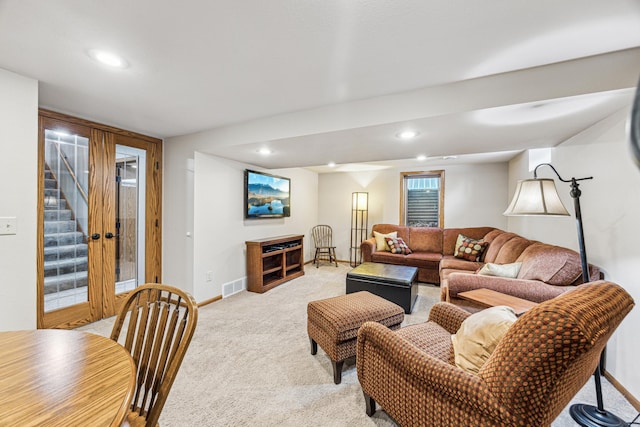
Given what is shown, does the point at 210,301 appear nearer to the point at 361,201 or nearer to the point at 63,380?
the point at 63,380

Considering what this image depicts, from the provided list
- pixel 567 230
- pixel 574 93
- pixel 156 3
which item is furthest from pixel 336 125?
pixel 567 230

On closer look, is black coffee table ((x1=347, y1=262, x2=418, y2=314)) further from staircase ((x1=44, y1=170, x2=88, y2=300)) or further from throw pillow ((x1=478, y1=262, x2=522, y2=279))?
staircase ((x1=44, y1=170, x2=88, y2=300))

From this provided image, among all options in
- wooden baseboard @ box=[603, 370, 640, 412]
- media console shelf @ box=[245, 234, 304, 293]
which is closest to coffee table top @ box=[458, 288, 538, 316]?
wooden baseboard @ box=[603, 370, 640, 412]

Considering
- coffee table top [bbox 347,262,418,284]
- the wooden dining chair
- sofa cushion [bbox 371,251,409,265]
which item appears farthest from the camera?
sofa cushion [bbox 371,251,409,265]

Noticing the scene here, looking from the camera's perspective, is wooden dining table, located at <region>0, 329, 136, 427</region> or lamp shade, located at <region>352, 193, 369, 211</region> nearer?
wooden dining table, located at <region>0, 329, 136, 427</region>

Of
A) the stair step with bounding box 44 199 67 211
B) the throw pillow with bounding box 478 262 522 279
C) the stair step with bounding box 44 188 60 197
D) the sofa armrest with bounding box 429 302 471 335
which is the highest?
the stair step with bounding box 44 188 60 197

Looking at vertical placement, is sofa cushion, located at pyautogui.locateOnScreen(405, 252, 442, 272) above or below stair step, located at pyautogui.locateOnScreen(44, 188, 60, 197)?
below

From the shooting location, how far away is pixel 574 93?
5.47 ft

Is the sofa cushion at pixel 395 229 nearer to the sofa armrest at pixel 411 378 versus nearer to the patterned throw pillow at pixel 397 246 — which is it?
the patterned throw pillow at pixel 397 246

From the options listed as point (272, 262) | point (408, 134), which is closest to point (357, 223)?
point (272, 262)

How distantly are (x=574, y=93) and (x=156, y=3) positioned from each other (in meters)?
2.40

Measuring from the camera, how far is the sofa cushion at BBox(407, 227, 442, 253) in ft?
16.5

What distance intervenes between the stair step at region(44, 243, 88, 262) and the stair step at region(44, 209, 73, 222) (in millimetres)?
278

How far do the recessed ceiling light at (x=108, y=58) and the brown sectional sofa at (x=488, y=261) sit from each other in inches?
117
